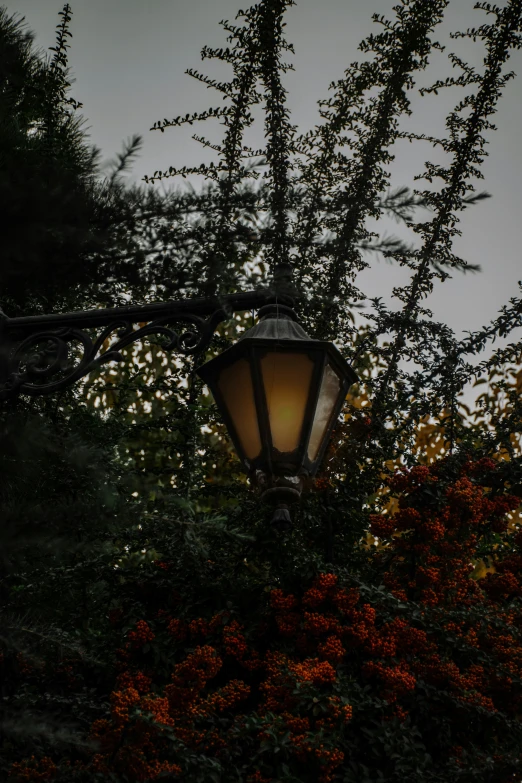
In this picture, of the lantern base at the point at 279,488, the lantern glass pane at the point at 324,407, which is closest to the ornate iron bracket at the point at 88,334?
the lantern glass pane at the point at 324,407

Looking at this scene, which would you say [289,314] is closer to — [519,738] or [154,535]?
[154,535]

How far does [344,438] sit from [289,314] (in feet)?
6.25

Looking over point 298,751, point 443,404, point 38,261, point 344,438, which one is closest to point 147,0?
point 38,261

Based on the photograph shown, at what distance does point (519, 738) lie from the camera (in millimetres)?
3467

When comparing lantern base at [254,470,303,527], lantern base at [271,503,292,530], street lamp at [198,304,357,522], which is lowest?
lantern base at [271,503,292,530]

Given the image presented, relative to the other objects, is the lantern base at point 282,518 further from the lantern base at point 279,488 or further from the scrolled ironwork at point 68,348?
the scrolled ironwork at point 68,348

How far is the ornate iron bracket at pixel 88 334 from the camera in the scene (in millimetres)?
2168

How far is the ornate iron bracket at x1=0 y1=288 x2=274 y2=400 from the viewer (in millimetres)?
2168

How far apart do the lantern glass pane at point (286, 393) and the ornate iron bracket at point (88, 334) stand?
17 centimetres

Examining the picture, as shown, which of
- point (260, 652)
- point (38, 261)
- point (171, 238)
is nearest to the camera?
point (38, 261)

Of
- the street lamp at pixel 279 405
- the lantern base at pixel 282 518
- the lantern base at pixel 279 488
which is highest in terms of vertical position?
the street lamp at pixel 279 405

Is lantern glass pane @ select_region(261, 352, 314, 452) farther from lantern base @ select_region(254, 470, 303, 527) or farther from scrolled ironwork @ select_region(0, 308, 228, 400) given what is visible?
scrolled ironwork @ select_region(0, 308, 228, 400)

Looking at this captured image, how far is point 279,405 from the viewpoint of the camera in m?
2.34

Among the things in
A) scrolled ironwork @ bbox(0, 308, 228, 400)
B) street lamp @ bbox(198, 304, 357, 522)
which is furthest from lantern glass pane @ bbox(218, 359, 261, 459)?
scrolled ironwork @ bbox(0, 308, 228, 400)
